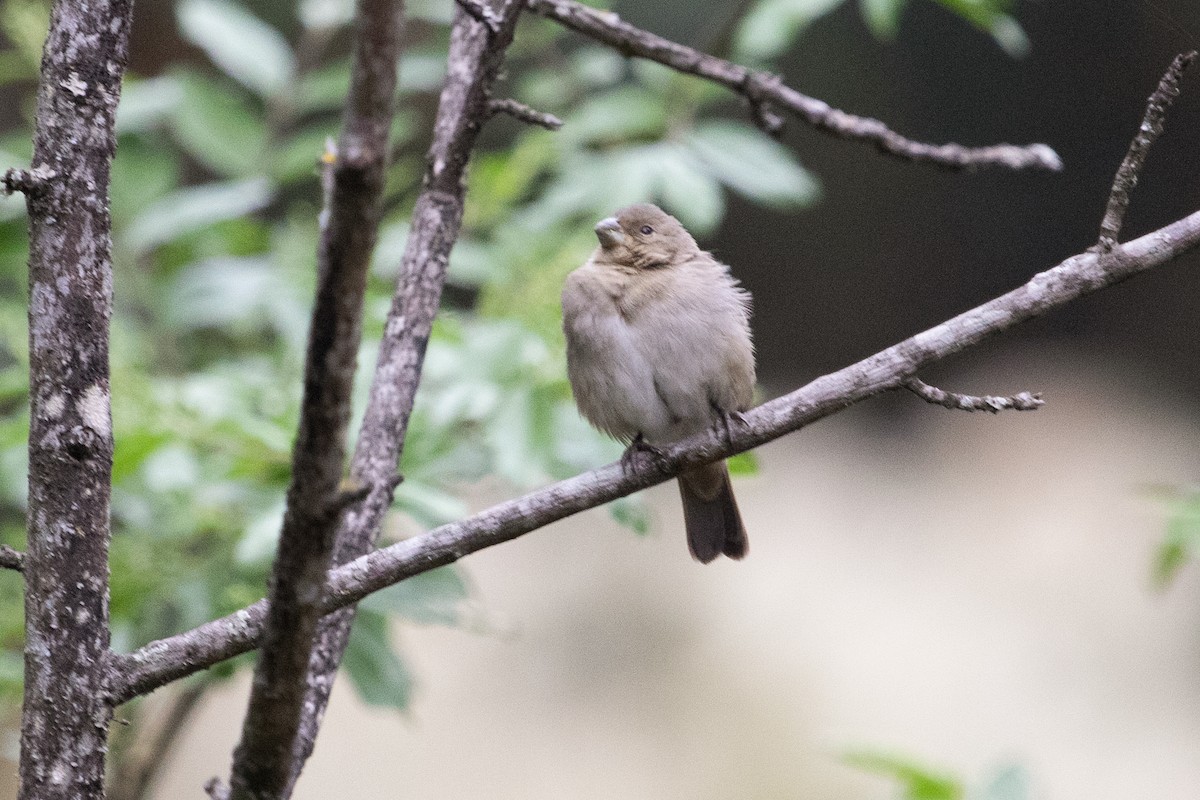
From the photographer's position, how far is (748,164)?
12.0ft

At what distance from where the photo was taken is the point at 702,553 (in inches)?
134

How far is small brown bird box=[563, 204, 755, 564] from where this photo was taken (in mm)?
3266

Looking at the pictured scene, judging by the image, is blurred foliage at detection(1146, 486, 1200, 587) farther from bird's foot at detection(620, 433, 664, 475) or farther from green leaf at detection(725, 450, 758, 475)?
bird's foot at detection(620, 433, 664, 475)

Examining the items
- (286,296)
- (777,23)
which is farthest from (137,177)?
(777,23)

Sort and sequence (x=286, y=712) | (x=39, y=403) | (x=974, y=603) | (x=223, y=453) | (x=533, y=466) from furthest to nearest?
(x=974, y=603) → (x=223, y=453) → (x=533, y=466) → (x=39, y=403) → (x=286, y=712)

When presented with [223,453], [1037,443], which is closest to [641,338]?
[223,453]

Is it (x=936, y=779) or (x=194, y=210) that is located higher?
(x=194, y=210)

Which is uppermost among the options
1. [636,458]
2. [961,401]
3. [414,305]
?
[414,305]

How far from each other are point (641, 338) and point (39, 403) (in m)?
1.76

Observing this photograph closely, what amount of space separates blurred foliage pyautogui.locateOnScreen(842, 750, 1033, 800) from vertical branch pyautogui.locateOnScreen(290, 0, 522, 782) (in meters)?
1.32

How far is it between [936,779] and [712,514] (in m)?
0.96

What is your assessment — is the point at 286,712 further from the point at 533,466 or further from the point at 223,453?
the point at 223,453

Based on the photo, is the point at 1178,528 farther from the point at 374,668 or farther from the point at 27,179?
the point at 27,179

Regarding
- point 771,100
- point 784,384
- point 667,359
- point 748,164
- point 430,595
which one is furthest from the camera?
point 784,384
